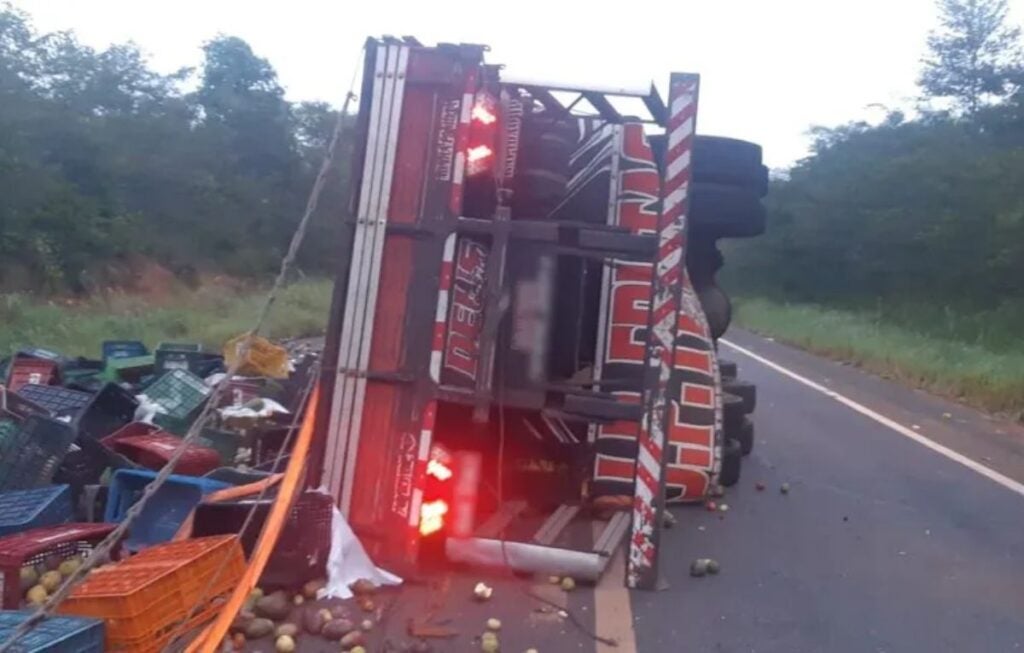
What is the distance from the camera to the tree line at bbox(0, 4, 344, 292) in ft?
110

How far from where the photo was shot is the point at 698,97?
254 inches

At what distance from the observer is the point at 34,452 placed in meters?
7.02

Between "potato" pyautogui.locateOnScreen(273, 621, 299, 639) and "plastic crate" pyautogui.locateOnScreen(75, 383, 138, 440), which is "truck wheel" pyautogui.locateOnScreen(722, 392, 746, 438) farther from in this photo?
"potato" pyautogui.locateOnScreen(273, 621, 299, 639)

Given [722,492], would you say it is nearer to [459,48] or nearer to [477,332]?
[477,332]

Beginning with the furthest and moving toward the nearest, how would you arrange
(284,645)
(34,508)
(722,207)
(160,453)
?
(722,207), (160,453), (34,508), (284,645)

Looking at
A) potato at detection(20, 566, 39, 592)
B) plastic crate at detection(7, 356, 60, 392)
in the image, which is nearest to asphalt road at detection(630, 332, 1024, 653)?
potato at detection(20, 566, 39, 592)

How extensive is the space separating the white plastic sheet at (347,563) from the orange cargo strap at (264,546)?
28 cm

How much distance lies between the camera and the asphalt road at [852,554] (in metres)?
5.72

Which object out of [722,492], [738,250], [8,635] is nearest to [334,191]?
[738,250]

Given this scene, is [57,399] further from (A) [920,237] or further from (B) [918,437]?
(A) [920,237]

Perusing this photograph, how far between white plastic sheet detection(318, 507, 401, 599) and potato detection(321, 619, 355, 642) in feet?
1.70

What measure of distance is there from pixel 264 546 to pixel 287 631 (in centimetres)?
54

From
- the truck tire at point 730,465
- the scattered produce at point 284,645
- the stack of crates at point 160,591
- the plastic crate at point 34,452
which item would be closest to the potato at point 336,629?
the scattered produce at point 284,645

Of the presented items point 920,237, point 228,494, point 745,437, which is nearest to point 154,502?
point 228,494
